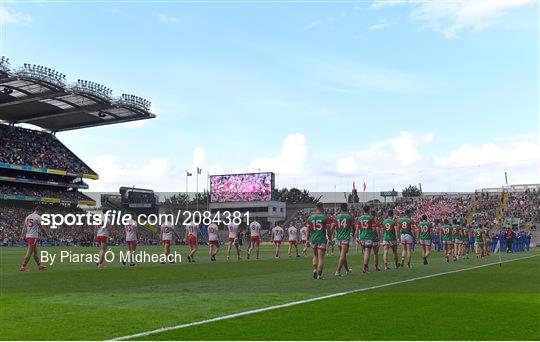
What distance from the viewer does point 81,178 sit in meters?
84.9

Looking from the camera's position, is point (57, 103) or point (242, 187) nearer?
point (57, 103)

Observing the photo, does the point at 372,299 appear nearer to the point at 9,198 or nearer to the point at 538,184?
the point at 9,198

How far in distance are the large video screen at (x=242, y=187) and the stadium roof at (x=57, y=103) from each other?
27.5 meters

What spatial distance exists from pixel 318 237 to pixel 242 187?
83113mm

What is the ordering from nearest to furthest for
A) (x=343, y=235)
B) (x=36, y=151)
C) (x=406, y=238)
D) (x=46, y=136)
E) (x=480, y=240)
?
(x=343, y=235)
(x=406, y=238)
(x=480, y=240)
(x=36, y=151)
(x=46, y=136)

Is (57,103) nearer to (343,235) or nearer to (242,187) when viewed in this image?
(242,187)

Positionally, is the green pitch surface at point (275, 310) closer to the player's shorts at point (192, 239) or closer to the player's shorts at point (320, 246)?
the player's shorts at point (320, 246)

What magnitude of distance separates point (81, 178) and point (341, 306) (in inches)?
3155

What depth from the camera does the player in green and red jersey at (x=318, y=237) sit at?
16028 millimetres

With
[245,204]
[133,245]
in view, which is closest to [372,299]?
[133,245]

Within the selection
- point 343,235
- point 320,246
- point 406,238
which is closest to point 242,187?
point 406,238

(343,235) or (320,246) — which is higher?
(343,235)

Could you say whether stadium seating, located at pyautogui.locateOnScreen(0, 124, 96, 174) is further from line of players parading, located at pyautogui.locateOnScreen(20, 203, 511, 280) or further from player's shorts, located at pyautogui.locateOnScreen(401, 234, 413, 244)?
player's shorts, located at pyautogui.locateOnScreen(401, 234, 413, 244)

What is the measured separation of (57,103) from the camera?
68.6m
